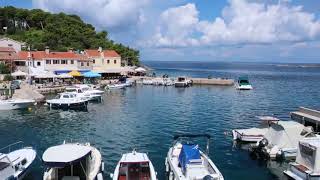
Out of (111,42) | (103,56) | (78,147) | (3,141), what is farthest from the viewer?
(111,42)

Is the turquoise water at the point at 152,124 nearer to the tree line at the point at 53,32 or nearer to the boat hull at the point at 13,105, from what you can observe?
the boat hull at the point at 13,105

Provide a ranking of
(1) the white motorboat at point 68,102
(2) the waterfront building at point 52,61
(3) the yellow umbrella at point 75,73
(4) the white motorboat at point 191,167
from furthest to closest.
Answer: (3) the yellow umbrella at point 75,73
(2) the waterfront building at point 52,61
(1) the white motorboat at point 68,102
(4) the white motorboat at point 191,167

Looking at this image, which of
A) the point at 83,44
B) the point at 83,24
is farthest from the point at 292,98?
the point at 83,24

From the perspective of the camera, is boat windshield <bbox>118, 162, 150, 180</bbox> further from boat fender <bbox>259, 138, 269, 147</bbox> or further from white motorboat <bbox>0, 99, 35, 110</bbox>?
white motorboat <bbox>0, 99, 35, 110</bbox>

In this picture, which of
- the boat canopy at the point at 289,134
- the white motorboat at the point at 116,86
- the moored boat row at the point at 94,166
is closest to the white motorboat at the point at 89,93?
the white motorboat at the point at 116,86

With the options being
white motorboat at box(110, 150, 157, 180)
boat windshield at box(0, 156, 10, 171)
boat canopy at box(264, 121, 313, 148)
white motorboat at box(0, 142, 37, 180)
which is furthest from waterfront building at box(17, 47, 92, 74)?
white motorboat at box(110, 150, 157, 180)

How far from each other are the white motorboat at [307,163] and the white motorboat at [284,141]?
4.40 metres

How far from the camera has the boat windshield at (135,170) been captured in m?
25.9

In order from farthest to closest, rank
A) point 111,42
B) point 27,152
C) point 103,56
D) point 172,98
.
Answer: point 111,42, point 103,56, point 172,98, point 27,152

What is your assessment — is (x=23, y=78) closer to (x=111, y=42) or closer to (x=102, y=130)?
(x=102, y=130)

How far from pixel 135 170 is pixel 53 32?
358ft

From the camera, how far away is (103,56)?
109875 mm

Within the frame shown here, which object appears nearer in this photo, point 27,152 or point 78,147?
point 78,147

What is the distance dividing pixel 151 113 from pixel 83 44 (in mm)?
78444
